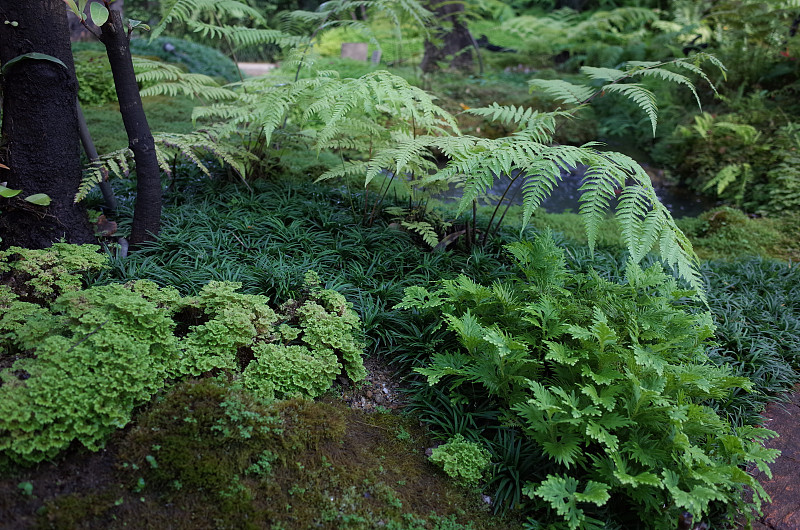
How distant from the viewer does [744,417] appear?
2877 mm

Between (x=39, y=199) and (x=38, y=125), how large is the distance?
43cm

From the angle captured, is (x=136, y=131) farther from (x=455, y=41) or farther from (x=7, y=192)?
(x=455, y=41)

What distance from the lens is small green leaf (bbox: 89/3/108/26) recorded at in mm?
2416

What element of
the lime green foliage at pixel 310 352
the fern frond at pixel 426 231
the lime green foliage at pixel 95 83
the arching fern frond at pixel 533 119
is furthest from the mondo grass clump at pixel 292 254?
the lime green foliage at pixel 95 83

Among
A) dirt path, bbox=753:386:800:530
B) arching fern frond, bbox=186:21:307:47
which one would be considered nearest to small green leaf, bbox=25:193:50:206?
arching fern frond, bbox=186:21:307:47

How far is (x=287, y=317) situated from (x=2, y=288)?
1.34m

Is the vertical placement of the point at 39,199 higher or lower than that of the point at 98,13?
lower

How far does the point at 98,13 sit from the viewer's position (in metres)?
2.44

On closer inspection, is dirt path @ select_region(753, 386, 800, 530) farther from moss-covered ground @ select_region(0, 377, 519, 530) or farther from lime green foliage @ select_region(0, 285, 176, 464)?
lime green foliage @ select_region(0, 285, 176, 464)

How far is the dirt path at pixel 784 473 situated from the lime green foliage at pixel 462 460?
4.29 ft

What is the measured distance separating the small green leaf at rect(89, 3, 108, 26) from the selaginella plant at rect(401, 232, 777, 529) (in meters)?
2.11

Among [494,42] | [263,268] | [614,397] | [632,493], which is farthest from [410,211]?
[494,42]

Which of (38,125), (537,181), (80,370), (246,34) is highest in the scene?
(246,34)

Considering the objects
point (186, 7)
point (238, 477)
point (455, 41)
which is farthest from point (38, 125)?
point (455, 41)
